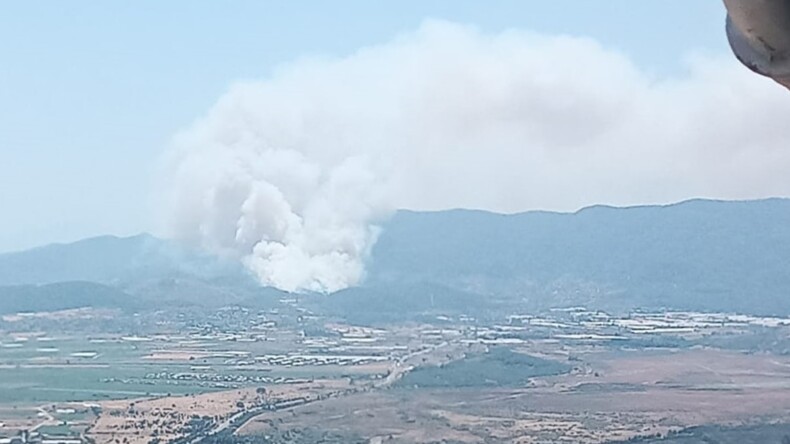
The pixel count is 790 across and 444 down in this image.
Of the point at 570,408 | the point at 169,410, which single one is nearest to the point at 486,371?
the point at 570,408

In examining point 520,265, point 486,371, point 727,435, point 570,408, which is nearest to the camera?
point 727,435

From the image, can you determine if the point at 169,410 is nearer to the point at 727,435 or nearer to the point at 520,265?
the point at 727,435

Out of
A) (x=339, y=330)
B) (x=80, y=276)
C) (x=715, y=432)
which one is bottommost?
(x=715, y=432)

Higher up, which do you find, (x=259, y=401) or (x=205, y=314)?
(x=205, y=314)

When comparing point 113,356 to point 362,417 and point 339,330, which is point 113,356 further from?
point 362,417

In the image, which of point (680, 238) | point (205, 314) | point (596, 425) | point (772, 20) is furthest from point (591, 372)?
point (680, 238)

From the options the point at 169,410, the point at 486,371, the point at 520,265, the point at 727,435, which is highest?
the point at 520,265

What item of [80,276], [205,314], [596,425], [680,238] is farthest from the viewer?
[80,276]
